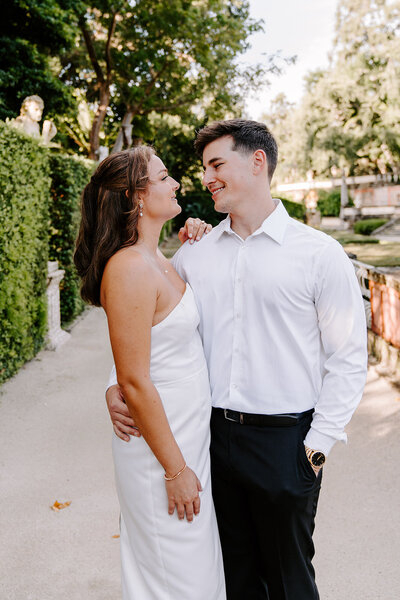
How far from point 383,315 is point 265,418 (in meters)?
5.82

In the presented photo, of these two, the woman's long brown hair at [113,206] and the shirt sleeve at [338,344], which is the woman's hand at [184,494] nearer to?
the shirt sleeve at [338,344]

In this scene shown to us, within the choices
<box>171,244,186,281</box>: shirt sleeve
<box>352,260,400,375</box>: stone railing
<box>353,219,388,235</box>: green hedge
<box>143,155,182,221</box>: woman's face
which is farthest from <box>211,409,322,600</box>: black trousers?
<box>353,219,388,235</box>: green hedge

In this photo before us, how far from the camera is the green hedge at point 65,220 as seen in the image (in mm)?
9578

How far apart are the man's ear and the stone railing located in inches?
205

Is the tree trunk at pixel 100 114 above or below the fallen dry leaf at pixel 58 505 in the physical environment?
above

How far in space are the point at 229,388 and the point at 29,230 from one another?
18.6ft

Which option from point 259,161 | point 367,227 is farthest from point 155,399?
point 367,227

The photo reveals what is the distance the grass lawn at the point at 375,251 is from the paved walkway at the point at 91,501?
10933 mm

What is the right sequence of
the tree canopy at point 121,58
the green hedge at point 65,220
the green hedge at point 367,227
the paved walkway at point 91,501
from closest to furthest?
the paved walkway at point 91,501 → the green hedge at point 65,220 → the tree canopy at point 121,58 → the green hedge at point 367,227

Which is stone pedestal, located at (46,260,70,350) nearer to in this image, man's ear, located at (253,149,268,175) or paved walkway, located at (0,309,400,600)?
paved walkway, located at (0,309,400,600)

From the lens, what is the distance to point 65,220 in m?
9.73

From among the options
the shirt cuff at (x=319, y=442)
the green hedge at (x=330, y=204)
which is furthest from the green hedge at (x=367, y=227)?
the shirt cuff at (x=319, y=442)

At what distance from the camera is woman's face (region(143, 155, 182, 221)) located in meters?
2.09

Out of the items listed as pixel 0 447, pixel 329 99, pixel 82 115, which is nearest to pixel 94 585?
pixel 0 447
